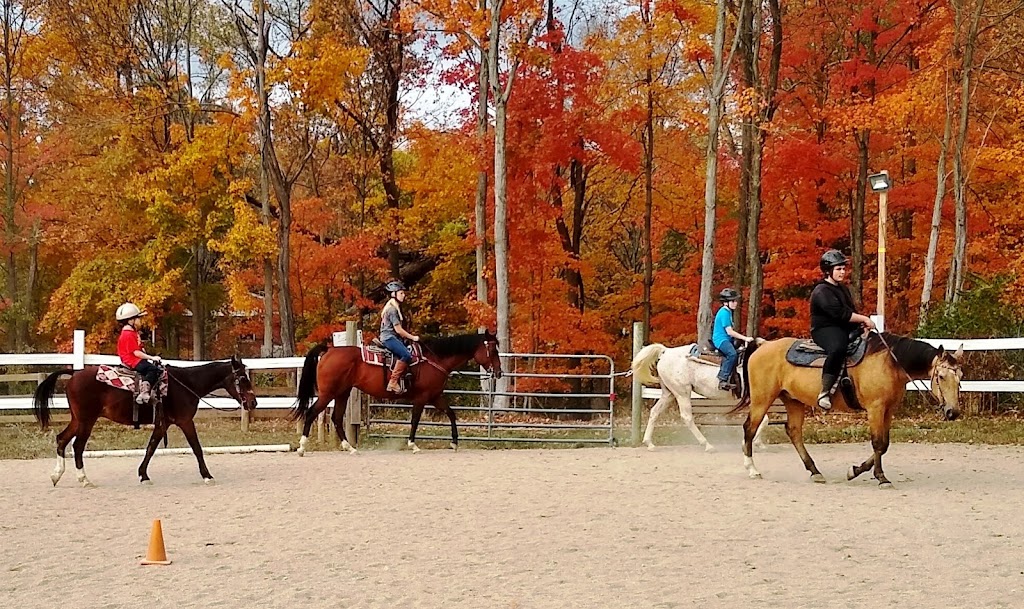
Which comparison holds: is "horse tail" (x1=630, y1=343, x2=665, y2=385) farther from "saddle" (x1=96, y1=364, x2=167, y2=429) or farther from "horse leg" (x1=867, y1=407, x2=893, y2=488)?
"saddle" (x1=96, y1=364, x2=167, y2=429)

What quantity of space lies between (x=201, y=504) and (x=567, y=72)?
18074 millimetres

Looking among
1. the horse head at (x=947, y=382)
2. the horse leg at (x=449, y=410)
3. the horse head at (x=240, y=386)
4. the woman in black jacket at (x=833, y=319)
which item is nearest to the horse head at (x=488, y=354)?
the horse leg at (x=449, y=410)

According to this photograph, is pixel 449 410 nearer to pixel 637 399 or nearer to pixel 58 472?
pixel 637 399

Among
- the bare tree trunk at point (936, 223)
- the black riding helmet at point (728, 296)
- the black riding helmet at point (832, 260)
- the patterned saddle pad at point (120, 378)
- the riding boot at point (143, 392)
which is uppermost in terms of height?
the bare tree trunk at point (936, 223)

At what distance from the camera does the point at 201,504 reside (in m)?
9.89

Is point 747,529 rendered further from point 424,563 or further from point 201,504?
point 201,504

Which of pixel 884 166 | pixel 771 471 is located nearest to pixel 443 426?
pixel 771 471

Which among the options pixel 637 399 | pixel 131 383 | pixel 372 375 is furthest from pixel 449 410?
pixel 131 383

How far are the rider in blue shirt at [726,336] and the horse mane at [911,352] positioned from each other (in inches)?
115

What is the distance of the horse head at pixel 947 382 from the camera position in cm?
992

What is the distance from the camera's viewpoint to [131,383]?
37.1 feet

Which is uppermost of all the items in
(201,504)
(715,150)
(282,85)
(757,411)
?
(282,85)

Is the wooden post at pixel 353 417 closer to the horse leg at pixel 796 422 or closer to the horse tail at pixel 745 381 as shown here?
the horse tail at pixel 745 381

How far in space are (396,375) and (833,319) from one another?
20.2 feet
